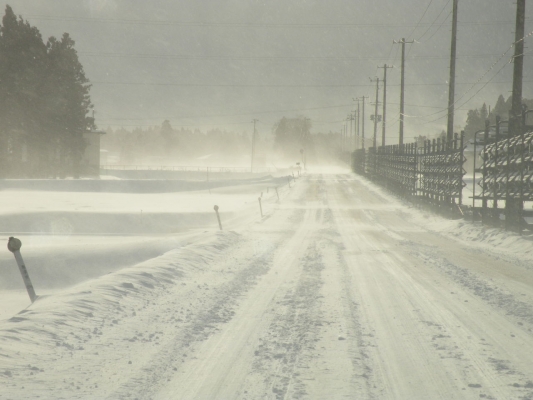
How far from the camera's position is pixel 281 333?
21.1ft

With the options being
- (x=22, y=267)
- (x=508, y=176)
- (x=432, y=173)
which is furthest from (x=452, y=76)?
(x=22, y=267)

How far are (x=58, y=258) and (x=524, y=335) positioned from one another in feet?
52.9

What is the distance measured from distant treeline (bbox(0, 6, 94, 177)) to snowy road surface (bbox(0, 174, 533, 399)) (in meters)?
54.2

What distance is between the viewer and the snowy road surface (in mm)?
4750

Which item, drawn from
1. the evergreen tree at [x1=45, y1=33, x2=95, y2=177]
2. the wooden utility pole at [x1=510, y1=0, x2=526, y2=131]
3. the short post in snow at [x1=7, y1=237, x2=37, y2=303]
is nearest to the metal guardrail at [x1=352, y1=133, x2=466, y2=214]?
the wooden utility pole at [x1=510, y1=0, x2=526, y2=131]

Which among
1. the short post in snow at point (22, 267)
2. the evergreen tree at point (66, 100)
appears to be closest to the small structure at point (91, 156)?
the evergreen tree at point (66, 100)

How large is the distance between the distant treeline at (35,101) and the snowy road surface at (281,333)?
178 feet

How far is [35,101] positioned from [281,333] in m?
60.4

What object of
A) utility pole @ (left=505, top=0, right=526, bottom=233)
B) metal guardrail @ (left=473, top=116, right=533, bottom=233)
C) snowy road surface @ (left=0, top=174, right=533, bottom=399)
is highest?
utility pole @ (left=505, top=0, right=526, bottom=233)

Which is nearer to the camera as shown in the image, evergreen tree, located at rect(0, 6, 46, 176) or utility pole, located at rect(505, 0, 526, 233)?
utility pole, located at rect(505, 0, 526, 233)

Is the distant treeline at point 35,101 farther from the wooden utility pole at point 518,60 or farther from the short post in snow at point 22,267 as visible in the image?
the short post in snow at point 22,267

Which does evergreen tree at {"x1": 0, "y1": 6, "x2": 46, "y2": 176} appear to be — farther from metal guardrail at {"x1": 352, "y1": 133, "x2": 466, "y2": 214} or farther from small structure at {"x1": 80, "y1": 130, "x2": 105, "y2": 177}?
metal guardrail at {"x1": 352, "y1": 133, "x2": 466, "y2": 214}

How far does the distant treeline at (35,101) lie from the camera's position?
59125mm

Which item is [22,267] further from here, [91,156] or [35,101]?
[91,156]
